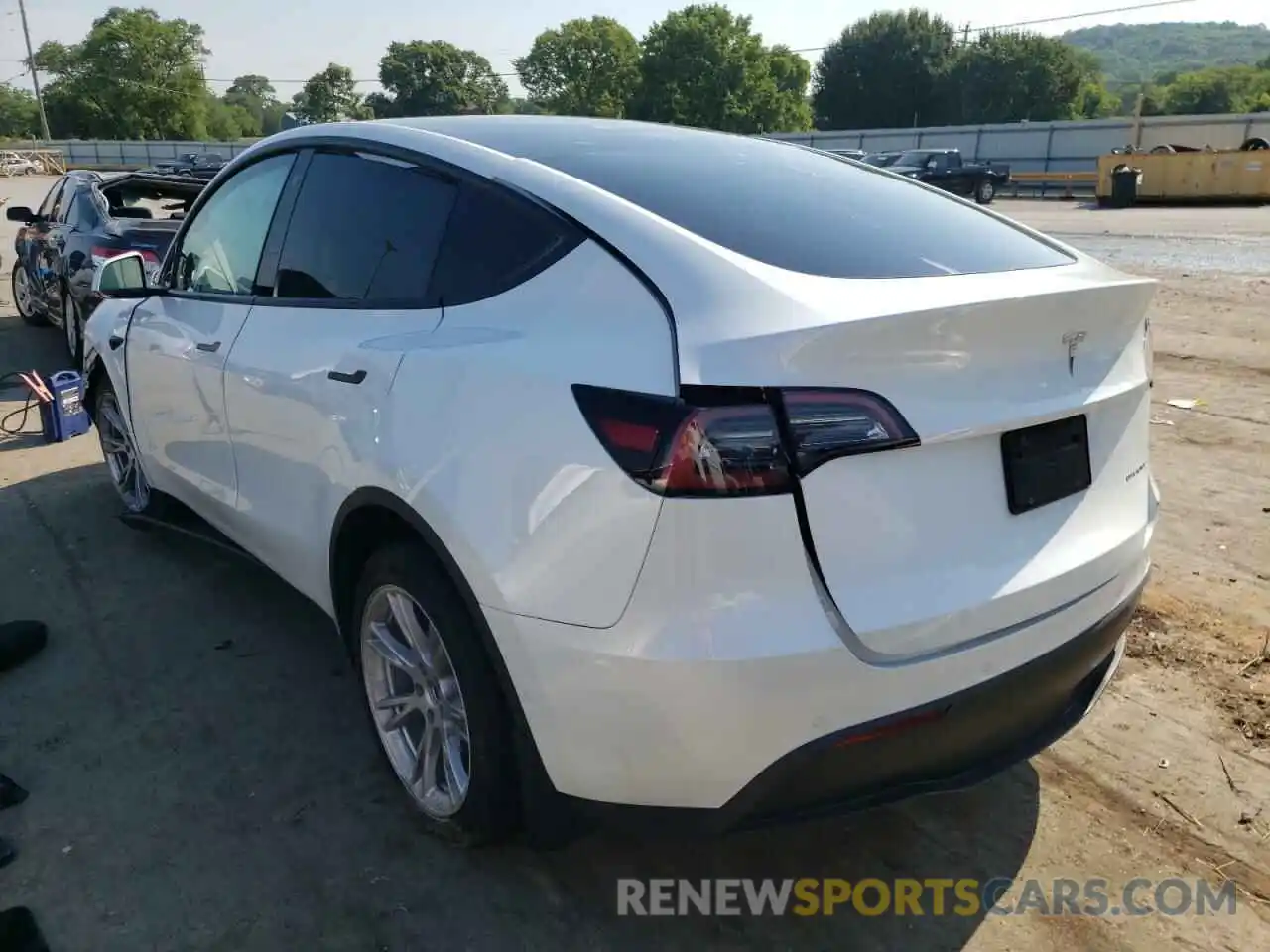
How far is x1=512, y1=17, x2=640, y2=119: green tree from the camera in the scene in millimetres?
107938

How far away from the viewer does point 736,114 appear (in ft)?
298

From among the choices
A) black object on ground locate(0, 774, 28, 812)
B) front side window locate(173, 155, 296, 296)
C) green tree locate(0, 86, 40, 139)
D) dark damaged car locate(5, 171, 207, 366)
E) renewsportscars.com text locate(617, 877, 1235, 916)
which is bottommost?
renewsportscars.com text locate(617, 877, 1235, 916)

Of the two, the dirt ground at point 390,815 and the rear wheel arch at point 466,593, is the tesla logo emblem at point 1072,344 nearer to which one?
the dirt ground at point 390,815

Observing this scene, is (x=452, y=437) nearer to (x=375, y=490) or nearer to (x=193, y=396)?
(x=375, y=490)

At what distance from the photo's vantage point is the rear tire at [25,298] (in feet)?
34.6

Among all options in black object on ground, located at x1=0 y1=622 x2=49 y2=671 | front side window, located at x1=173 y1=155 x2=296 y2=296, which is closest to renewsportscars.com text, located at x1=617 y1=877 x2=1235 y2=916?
front side window, located at x1=173 y1=155 x2=296 y2=296

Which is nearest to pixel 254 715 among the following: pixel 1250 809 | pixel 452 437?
pixel 452 437

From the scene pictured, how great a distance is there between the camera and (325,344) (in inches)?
113

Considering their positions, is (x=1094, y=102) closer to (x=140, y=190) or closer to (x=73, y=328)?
(x=140, y=190)

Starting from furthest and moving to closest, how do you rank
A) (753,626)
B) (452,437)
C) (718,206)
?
(718,206) < (452,437) < (753,626)

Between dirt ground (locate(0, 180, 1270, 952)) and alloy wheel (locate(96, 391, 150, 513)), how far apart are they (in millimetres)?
566

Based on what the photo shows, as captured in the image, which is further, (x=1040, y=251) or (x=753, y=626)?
(x=1040, y=251)

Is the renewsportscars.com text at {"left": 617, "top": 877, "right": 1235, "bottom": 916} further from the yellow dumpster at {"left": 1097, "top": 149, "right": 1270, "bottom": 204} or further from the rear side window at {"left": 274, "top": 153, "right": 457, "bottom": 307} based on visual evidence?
the yellow dumpster at {"left": 1097, "top": 149, "right": 1270, "bottom": 204}

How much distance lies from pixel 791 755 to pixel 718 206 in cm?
134
